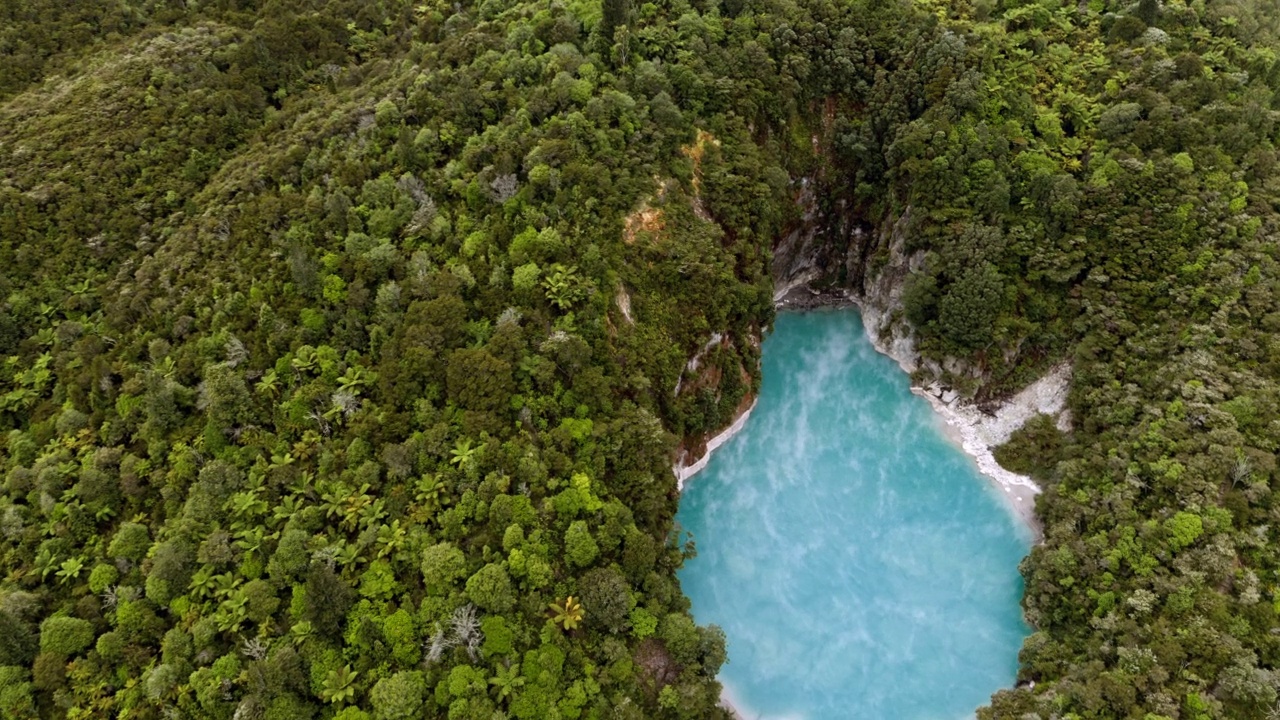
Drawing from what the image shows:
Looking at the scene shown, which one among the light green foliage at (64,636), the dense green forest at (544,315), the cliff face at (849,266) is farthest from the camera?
the cliff face at (849,266)

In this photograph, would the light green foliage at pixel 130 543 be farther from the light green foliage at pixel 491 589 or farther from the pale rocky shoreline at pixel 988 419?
the pale rocky shoreline at pixel 988 419

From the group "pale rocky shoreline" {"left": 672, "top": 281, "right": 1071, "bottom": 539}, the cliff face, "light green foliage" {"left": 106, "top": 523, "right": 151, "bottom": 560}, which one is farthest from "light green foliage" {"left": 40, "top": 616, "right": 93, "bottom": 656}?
the cliff face

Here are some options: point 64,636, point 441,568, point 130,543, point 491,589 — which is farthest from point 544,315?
point 64,636

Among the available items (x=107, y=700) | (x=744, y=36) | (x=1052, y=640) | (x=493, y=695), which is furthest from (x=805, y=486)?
(x=107, y=700)

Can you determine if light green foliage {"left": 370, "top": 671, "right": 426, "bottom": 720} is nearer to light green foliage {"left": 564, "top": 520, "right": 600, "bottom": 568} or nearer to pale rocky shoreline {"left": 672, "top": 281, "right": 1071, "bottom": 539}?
light green foliage {"left": 564, "top": 520, "right": 600, "bottom": 568}

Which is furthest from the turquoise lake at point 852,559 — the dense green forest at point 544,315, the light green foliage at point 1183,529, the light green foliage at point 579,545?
the light green foliage at point 579,545

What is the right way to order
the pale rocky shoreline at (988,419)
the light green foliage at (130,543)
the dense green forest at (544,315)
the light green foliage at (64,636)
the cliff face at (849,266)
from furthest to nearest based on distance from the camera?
1. the cliff face at (849,266)
2. the pale rocky shoreline at (988,419)
3. the light green foliage at (130,543)
4. the dense green forest at (544,315)
5. the light green foliage at (64,636)
